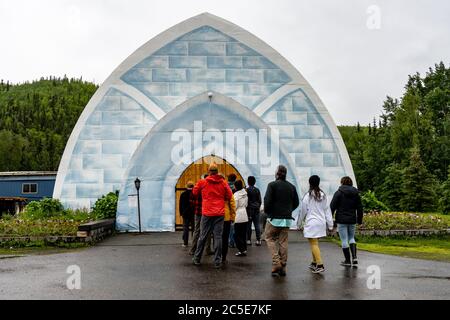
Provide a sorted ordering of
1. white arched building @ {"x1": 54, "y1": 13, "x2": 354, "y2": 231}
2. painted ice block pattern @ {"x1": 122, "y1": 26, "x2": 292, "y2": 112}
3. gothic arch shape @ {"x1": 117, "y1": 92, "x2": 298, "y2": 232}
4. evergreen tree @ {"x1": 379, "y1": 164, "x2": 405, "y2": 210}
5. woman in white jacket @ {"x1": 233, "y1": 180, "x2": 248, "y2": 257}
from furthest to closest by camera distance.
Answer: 1. evergreen tree @ {"x1": 379, "y1": 164, "x2": 405, "y2": 210}
2. painted ice block pattern @ {"x1": 122, "y1": 26, "x2": 292, "y2": 112}
3. white arched building @ {"x1": 54, "y1": 13, "x2": 354, "y2": 231}
4. gothic arch shape @ {"x1": 117, "y1": 92, "x2": 298, "y2": 232}
5. woman in white jacket @ {"x1": 233, "y1": 180, "x2": 248, "y2": 257}

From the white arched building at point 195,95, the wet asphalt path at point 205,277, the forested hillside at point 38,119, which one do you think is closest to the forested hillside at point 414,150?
the white arched building at point 195,95

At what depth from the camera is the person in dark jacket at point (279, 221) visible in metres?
9.13

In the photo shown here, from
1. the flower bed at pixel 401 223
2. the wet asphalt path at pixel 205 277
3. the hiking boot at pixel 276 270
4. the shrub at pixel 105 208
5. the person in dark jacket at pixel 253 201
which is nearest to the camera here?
the wet asphalt path at pixel 205 277

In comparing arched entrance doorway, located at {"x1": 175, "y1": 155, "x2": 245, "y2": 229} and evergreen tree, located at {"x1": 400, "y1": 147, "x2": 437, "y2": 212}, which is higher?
arched entrance doorway, located at {"x1": 175, "y1": 155, "x2": 245, "y2": 229}

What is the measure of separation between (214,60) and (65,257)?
493 inches

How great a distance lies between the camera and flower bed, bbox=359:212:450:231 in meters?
15.7

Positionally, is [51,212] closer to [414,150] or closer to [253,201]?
[253,201]

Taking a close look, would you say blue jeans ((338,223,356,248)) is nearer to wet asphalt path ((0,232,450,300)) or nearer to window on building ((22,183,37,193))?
wet asphalt path ((0,232,450,300))

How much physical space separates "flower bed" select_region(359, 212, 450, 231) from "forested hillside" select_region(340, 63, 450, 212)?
21.8 m

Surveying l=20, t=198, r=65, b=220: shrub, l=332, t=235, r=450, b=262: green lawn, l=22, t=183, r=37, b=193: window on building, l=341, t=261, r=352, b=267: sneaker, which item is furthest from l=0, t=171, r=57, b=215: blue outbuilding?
l=341, t=261, r=352, b=267: sneaker

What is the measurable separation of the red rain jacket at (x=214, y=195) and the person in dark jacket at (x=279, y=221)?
3.83ft

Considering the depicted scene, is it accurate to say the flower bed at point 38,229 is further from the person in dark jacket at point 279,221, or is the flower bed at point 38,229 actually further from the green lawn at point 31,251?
the person in dark jacket at point 279,221

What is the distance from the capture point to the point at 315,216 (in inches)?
381
